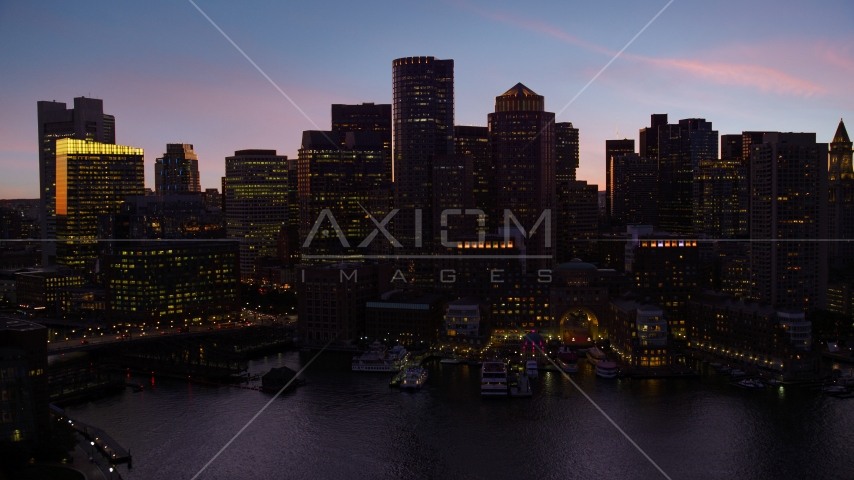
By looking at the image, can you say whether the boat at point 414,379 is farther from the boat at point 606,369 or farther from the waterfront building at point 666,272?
the waterfront building at point 666,272

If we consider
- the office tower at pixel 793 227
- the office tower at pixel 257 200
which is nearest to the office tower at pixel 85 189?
the office tower at pixel 257 200

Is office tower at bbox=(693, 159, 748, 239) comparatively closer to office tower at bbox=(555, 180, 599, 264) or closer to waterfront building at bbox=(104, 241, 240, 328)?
office tower at bbox=(555, 180, 599, 264)

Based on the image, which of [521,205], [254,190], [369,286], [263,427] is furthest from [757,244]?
[254,190]

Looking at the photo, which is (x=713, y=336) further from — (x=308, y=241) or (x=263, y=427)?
(x=308, y=241)

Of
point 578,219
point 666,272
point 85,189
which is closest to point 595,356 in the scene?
point 666,272

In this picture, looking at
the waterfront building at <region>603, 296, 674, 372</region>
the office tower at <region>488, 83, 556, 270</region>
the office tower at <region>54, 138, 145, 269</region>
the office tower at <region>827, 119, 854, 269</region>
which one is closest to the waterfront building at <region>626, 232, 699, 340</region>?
the waterfront building at <region>603, 296, 674, 372</region>

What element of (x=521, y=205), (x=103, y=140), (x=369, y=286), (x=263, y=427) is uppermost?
(x=103, y=140)

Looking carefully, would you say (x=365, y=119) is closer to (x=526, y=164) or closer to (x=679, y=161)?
(x=526, y=164)
